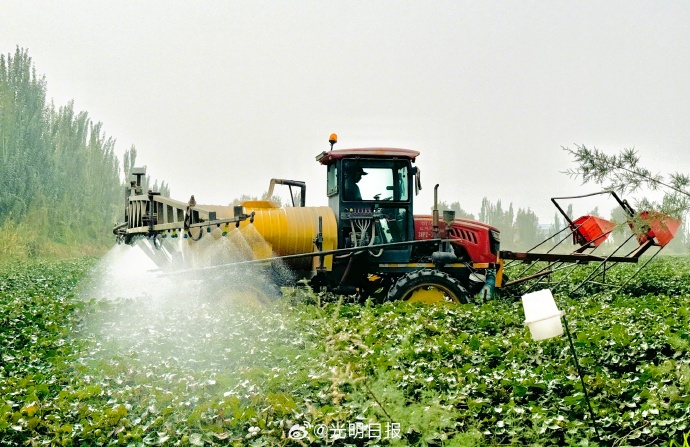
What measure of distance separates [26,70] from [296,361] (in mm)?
41713

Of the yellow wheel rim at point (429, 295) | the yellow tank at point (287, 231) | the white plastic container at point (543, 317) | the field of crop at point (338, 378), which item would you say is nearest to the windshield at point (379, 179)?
the yellow tank at point (287, 231)

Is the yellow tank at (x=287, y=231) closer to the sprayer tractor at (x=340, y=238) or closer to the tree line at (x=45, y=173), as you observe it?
the sprayer tractor at (x=340, y=238)

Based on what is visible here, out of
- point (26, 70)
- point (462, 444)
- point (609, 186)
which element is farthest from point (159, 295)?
point (26, 70)

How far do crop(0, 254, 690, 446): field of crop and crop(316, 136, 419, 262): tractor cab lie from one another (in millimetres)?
1493

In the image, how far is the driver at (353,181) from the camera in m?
11.9

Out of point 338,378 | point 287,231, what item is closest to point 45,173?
point 287,231

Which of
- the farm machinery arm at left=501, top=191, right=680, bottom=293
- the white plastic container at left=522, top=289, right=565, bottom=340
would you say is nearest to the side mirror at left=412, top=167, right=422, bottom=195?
the farm machinery arm at left=501, top=191, right=680, bottom=293

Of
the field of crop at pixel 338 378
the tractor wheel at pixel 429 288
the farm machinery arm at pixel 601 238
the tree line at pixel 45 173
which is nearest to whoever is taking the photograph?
the field of crop at pixel 338 378

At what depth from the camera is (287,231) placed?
11.6 meters

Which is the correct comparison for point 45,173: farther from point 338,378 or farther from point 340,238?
point 338,378

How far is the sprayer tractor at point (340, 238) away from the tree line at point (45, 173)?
25848 millimetres

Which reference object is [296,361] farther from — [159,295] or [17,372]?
[159,295]

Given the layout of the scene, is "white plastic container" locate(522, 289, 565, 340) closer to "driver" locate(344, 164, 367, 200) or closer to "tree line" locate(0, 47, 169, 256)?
"driver" locate(344, 164, 367, 200)

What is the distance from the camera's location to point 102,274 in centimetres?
1662
